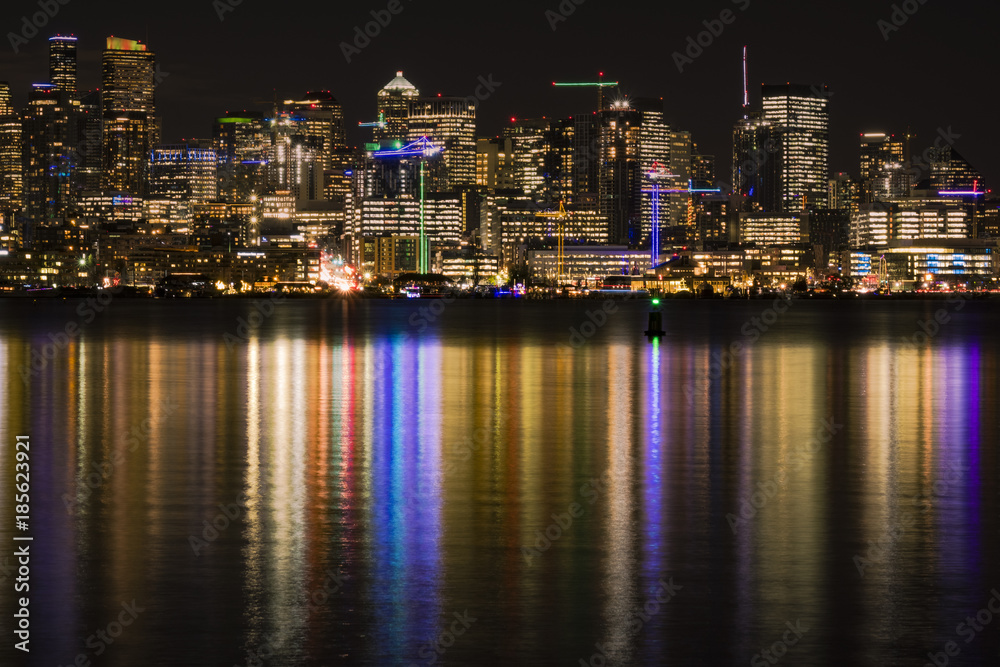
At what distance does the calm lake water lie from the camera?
40.5ft

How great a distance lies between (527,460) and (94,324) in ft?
267

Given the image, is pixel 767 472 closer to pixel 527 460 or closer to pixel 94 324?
pixel 527 460

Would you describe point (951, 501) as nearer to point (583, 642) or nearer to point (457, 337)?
point (583, 642)

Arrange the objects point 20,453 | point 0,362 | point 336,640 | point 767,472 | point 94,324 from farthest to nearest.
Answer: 1. point 94,324
2. point 0,362
3. point 20,453
4. point 767,472
5. point 336,640

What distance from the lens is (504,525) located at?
17.5m

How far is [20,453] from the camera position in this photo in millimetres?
24172

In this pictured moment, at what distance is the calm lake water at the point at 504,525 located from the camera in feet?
40.5

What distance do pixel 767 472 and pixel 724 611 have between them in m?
9.48

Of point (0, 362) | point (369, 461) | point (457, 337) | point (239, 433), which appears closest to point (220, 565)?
point (369, 461)

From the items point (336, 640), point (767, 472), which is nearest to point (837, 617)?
point (336, 640)

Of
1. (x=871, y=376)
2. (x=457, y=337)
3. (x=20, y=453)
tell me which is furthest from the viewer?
(x=457, y=337)

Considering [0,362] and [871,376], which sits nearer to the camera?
[871,376]

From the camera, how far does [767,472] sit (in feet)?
73.5

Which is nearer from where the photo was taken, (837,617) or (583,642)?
(583,642)
